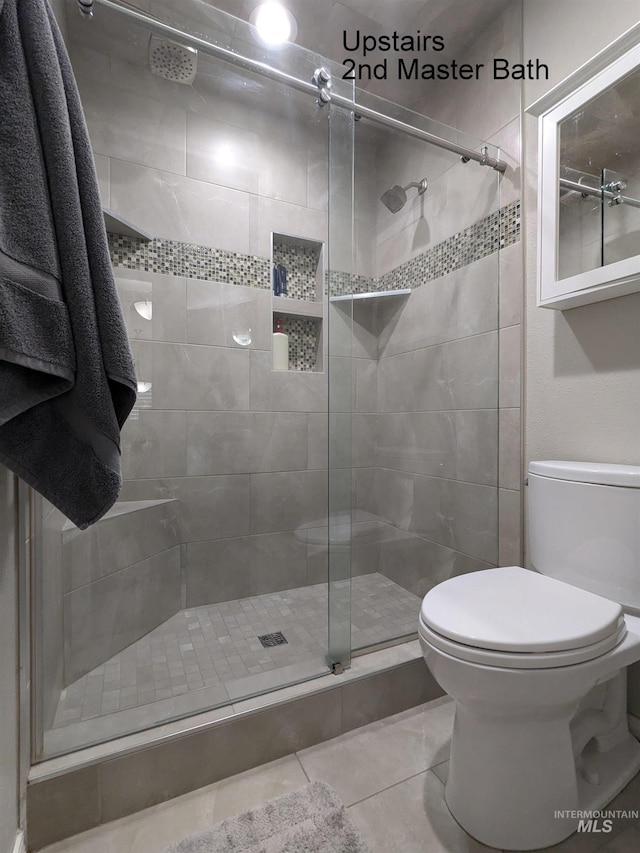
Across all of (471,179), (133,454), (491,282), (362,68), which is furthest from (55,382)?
(362,68)

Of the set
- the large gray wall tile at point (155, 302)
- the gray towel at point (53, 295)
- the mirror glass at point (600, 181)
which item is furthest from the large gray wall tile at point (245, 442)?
the mirror glass at point (600, 181)

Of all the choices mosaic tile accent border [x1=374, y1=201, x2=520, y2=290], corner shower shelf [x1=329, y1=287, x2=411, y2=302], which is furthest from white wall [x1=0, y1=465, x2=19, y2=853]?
mosaic tile accent border [x1=374, y1=201, x2=520, y2=290]

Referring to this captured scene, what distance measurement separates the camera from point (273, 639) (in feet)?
4.76

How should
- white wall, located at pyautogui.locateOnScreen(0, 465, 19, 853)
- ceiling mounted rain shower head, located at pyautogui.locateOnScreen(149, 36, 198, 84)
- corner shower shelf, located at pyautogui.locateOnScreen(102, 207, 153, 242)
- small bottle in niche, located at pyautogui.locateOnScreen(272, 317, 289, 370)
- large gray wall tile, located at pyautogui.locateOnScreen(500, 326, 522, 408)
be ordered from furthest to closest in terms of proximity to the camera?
small bottle in niche, located at pyautogui.locateOnScreen(272, 317, 289, 370)
large gray wall tile, located at pyautogui.locateOnScreen(500, 326, 522, 408)
corner shower shelf, located at pyautogui.locateOnScreen(102, 207, 153, 242)
ceiling mounted rain shower head, located at pyautogui.locateOnScreen(149, 36, 198, 84)
white wall, located at pyautogui.locateOnScreen(0, 465, 19, 853)

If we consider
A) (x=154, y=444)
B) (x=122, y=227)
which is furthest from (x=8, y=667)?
(x=122, y=227)

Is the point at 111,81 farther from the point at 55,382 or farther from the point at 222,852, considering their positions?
the point at 222,852

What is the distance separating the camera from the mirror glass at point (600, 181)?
43.1 inches

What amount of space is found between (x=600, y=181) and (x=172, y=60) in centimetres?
137

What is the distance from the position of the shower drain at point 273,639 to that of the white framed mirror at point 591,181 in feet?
4.62

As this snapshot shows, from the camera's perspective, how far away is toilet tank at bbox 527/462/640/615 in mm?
1032

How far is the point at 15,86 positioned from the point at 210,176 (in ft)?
3.53

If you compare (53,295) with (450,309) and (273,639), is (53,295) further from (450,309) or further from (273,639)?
(450,309)

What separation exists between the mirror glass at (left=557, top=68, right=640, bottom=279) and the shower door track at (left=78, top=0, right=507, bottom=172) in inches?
14.9

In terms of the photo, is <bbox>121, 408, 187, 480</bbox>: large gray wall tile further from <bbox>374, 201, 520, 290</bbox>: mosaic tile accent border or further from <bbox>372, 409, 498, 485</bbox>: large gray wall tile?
<bbox>374, 201, 520, 290</bbox>: mosaic tile accent border
